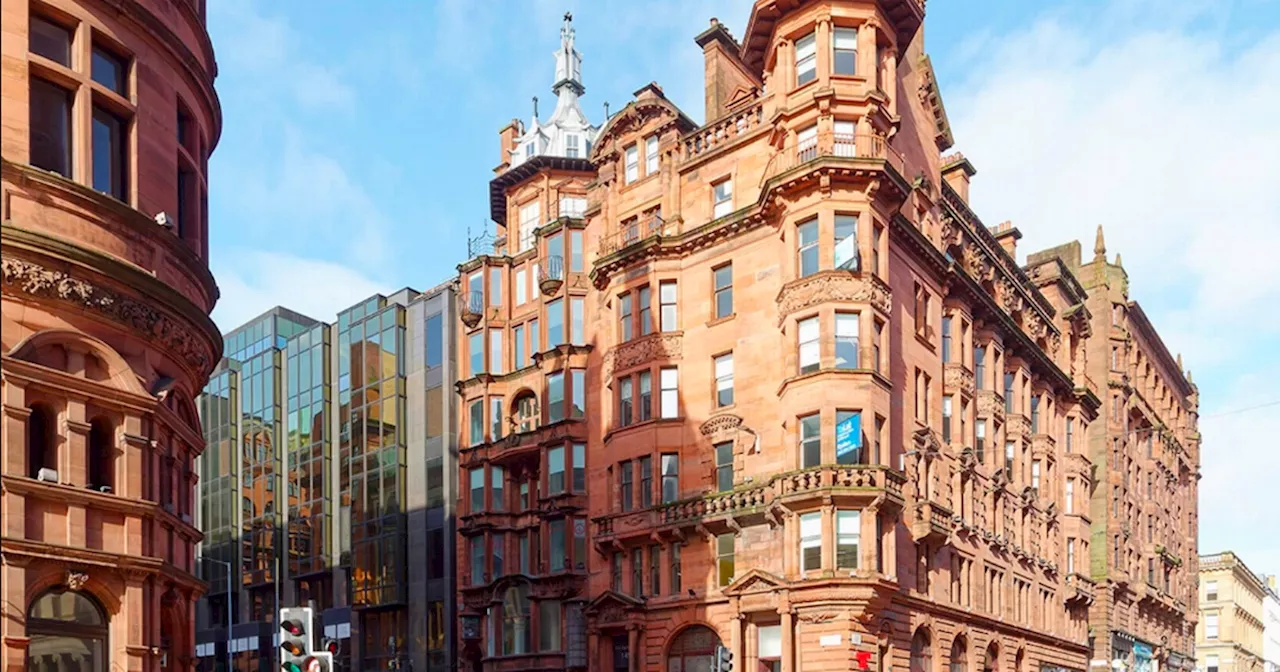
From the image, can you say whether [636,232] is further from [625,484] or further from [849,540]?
[849,540]

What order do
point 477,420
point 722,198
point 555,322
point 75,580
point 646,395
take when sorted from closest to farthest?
point 75,580 < point 722,198 < point 646,395 < point 555,322 < point 477,420

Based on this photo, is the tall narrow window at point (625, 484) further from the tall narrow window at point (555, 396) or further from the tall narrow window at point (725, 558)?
the tall narrow window at point (555, 396)

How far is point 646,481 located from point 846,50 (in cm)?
1775

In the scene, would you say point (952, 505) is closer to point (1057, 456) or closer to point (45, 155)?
point (1057, 456)

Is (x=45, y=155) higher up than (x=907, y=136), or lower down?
lower down

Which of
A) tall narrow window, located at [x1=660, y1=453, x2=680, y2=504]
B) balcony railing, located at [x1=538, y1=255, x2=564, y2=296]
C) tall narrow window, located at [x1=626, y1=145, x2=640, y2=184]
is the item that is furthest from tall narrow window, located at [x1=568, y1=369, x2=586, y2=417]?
tall narrow window, located at [x1=626, y1=145, x2=640, y2=184]

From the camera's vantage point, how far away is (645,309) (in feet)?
168

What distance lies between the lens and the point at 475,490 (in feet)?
200

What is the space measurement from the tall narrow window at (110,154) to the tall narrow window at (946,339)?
37.7 metres

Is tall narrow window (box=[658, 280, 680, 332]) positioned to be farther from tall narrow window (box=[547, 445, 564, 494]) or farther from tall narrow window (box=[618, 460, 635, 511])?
tall narrow window (box=[547, 445, 564, 494])

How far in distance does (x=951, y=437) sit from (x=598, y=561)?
15.1 m

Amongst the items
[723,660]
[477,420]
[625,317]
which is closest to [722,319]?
[625,317]

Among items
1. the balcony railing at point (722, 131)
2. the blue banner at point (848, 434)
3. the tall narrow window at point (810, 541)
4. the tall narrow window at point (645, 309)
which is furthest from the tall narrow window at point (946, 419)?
the balcony railing at point (722, 131)

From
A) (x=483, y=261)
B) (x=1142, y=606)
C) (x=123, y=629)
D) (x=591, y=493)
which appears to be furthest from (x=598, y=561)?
(x=1142, y=606)
